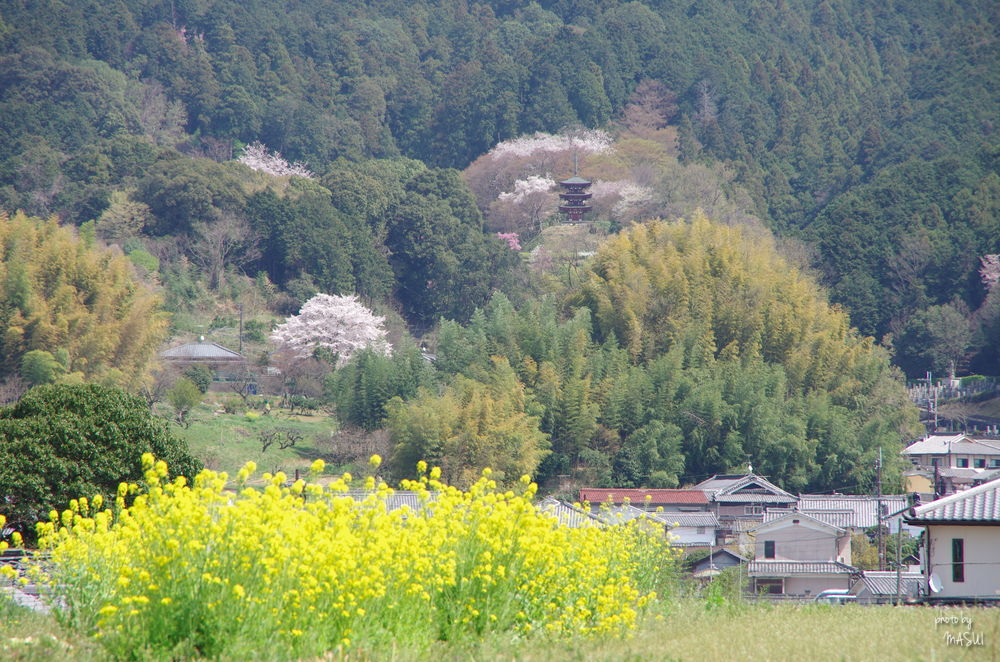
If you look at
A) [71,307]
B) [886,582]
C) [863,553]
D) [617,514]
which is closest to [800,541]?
[863,553]

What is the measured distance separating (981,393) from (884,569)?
54.4 ft

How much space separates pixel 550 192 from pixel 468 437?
1907 centimetres

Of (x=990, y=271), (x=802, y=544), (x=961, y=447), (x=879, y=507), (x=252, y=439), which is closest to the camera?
(x=802, y=544)

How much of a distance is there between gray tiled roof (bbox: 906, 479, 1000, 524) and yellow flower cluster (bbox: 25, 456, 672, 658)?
488cm

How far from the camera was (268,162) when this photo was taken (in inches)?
1779

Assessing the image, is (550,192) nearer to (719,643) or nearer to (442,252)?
(442,252)

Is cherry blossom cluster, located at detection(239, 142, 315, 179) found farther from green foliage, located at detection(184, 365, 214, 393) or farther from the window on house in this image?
the window on house

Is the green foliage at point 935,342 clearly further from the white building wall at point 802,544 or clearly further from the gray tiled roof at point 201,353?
the gray tiled roof at point 201,353

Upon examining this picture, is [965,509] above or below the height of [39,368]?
below

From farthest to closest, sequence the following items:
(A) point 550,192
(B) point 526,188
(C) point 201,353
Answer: (A) point 550,192 < (B) point 526,188 < (C) point 201,353

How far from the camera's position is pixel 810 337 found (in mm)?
27609

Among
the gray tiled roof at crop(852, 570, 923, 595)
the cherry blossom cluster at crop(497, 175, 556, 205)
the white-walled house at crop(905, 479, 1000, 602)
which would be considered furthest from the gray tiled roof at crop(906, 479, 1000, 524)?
the cherry blossom cluster at crop(497, 175, 556, 205)

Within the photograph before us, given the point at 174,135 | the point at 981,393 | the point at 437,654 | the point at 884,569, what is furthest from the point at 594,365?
the point at 174,135

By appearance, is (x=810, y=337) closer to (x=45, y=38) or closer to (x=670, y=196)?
(x=670, y=196)
